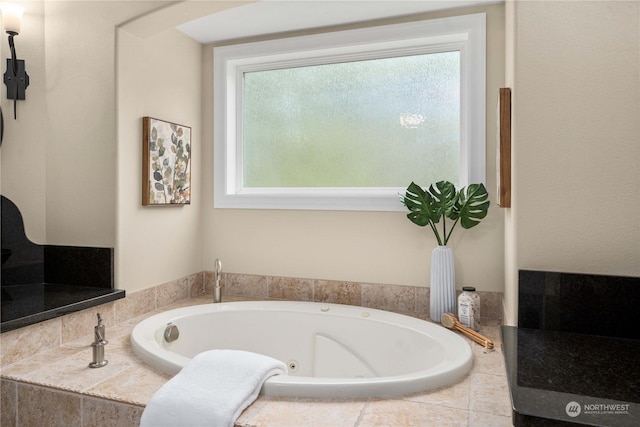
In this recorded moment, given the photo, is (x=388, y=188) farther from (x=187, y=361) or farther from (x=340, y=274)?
(x=187, y=361)

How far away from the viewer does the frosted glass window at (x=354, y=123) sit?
96.4 inches

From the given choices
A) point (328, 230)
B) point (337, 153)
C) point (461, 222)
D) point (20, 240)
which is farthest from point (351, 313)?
point (20, 240)

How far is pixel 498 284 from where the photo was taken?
227cm

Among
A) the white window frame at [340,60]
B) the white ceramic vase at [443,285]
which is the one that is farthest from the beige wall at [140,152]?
the white ceramic vase at [443,285]

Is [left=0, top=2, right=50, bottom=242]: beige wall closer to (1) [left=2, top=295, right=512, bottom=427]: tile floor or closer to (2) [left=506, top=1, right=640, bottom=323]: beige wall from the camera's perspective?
(1) [left=2, top=295, right=512, bottom=427]: tile floor

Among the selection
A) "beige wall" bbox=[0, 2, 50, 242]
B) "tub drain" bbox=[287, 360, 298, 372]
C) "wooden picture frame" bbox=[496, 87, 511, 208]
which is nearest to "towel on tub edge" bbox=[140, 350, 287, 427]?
"tub drain" bbox=[287, 360, 298, 372]

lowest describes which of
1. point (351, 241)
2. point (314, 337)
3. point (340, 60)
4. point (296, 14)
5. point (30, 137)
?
point (314, 337)

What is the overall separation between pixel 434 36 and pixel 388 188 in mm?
867

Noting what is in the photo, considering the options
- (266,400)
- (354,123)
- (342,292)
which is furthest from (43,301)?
(354,123)

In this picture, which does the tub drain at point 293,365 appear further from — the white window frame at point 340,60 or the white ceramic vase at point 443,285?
the white window frame at point 340,60

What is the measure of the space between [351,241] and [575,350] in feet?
4.66

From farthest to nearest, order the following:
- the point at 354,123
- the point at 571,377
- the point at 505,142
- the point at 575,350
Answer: the point at 354,123, the point at 505,142, the point at 575,350, the point at 571,377

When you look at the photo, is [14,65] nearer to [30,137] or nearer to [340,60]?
[30,137]

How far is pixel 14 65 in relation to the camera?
6.85 feet
